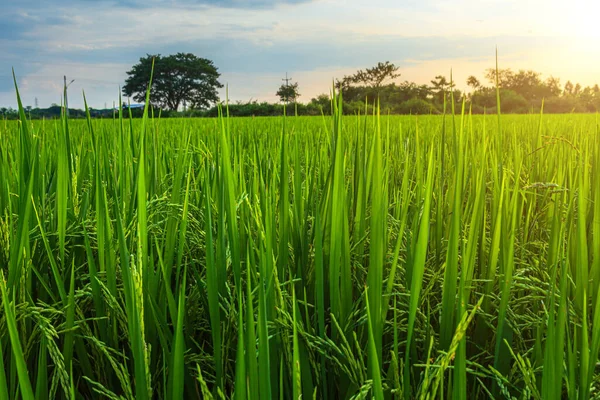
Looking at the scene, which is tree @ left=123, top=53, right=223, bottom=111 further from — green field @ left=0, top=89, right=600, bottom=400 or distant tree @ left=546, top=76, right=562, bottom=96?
green field @ left=0, top=89, right=600, bottom=400

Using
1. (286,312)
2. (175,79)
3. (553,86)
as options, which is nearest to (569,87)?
(553,86)

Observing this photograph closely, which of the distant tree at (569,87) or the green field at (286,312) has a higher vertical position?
the distant tree at (569,87)

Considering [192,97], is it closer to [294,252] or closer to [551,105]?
[551,105]

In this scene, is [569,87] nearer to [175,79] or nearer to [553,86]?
[553,86]

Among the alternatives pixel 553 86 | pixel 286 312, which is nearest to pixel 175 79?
pixel 553 86

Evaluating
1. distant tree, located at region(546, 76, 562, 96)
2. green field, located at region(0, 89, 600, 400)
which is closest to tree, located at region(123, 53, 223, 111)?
distant tree, located at region(546, 76, 562, 96)

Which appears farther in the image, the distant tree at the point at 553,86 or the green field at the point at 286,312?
Answer: the distant tree at the point at 553,86

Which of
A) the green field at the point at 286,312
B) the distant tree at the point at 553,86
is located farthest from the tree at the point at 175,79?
the green field at the point at 286,312

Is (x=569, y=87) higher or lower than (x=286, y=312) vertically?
higher

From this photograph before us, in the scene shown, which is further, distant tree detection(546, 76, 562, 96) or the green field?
distant tree detection(546, 76, 562, 96)

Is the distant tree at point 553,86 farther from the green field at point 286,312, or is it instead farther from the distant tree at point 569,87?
the green field at point 286,312

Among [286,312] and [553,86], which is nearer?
[286,312]

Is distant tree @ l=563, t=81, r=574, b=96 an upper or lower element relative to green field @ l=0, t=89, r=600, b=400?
upper

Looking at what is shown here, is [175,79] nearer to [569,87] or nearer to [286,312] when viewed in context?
[569,87]
